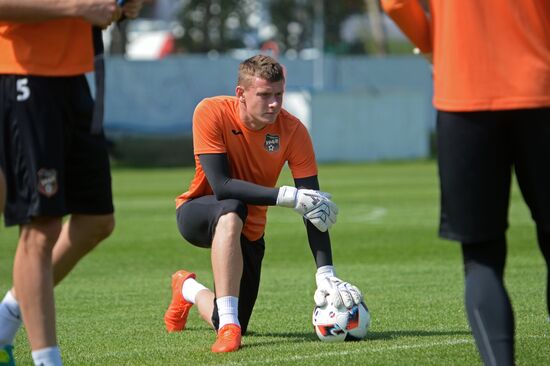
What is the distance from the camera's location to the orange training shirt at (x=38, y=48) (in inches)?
217

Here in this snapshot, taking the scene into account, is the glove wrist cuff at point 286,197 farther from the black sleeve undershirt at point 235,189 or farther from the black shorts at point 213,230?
the black shorts at point 213,230

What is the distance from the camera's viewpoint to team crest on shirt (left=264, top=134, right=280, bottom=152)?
761 cm

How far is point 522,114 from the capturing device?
5.16m

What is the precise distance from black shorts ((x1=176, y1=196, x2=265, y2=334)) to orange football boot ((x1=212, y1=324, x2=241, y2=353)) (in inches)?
20.0

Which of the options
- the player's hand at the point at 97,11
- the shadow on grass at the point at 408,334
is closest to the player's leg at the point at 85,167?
the player's hand at the point at 97,11

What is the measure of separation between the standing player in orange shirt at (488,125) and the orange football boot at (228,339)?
1.92 meters

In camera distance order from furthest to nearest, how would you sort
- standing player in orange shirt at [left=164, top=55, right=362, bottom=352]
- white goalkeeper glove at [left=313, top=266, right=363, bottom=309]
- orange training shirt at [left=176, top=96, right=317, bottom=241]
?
orange training shirt at [left=176, top=96, right=317, bottom=241] < white goalkeeper glove at [left=313, top=266, right=363, bottom=309] < standing player in orange shirt at [left=164, top=55, right=362, bottom=352]

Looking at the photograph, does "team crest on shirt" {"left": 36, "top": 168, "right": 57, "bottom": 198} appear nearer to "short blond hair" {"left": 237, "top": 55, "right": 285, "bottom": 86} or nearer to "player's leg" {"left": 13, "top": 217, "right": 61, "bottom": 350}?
"player's leg" {"left": 13, "top": 217, "right": 61, "bottom": 350}

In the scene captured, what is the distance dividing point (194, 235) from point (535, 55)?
289 centimetres

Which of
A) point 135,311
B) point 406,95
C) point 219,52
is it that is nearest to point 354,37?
point 219,52

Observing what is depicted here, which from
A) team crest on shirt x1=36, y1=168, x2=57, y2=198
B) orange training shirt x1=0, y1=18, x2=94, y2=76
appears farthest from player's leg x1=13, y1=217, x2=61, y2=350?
orange training shirt x1=0, y1=18, x2=94, y2=76

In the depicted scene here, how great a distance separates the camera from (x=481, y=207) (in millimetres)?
5219

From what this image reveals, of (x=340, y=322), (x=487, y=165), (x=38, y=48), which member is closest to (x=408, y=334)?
(x=340, y=322)

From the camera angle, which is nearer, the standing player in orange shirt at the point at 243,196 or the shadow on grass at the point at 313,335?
the standing player in orange shirt at the point at 243,196
